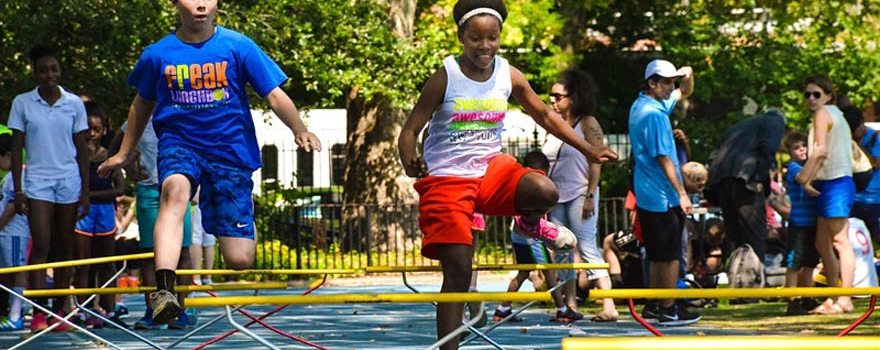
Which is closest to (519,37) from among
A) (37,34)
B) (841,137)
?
(37,34)

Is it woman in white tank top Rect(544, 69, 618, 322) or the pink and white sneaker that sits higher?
woman in white tank top Rect(544, 69, 618, 322)

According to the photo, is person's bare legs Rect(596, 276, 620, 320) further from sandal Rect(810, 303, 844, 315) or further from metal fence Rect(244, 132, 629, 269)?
metal fence Rect(244, 132, 629, 269)

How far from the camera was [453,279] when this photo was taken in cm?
876

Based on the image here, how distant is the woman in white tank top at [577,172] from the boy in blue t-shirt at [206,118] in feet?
13.8

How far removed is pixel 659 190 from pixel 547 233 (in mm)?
3057

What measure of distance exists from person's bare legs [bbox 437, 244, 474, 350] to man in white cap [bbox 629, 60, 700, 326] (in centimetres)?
420

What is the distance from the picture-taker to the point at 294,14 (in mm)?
23906

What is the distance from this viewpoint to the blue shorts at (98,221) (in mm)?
14062

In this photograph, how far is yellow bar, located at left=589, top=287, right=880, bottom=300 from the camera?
7348mm

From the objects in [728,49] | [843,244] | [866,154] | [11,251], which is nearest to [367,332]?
[11,251]

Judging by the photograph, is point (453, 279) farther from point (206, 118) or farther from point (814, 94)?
point (814, 94)

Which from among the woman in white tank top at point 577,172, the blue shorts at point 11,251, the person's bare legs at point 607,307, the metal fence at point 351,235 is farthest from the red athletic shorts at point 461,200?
the metal fence at point 351,235

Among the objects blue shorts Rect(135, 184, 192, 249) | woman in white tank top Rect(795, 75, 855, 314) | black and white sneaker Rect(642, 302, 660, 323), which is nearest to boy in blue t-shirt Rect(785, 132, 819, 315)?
woman in white tank top Rect(795, 75, 855, 314)

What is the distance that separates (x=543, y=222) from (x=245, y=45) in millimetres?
1908
